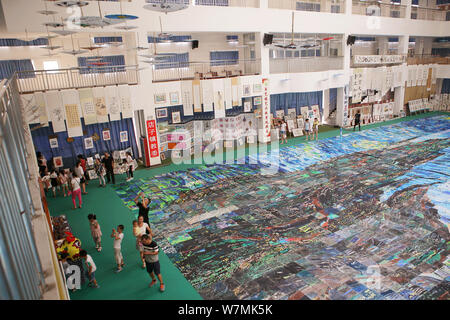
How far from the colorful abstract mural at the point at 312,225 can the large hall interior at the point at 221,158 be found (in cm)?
5

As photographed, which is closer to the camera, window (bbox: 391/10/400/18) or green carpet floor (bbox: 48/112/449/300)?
green carpet floor (bbox: 48/112/449/300)

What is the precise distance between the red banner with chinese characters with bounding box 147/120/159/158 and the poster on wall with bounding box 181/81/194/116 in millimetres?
1785

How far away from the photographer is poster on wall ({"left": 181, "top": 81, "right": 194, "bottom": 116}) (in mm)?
15945

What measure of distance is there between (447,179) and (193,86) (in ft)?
39.6

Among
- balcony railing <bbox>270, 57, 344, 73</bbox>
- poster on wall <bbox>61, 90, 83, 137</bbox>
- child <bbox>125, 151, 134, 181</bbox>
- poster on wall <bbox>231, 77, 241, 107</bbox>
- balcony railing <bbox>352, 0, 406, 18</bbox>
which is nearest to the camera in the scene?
poster on wall <bbox>61, 90, 83, 137</bbox>

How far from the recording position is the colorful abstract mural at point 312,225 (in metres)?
7.28

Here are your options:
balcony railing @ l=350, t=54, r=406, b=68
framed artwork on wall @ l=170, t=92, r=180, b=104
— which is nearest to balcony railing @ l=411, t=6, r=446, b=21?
balcony railing @ l=350, t=54, r=406, b=68

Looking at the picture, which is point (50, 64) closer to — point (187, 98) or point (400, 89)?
point (187, 98)

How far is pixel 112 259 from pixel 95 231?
90 cm

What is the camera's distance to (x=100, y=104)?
13.9 metres

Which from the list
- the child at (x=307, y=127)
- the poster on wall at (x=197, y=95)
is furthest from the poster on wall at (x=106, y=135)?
the child at (x=307, y=127)

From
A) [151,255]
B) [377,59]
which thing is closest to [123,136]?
[151,255]

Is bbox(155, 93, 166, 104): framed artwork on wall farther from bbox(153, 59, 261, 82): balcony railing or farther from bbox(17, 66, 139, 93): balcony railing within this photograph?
bbox(153, 59, 261, 82): balcony railing
